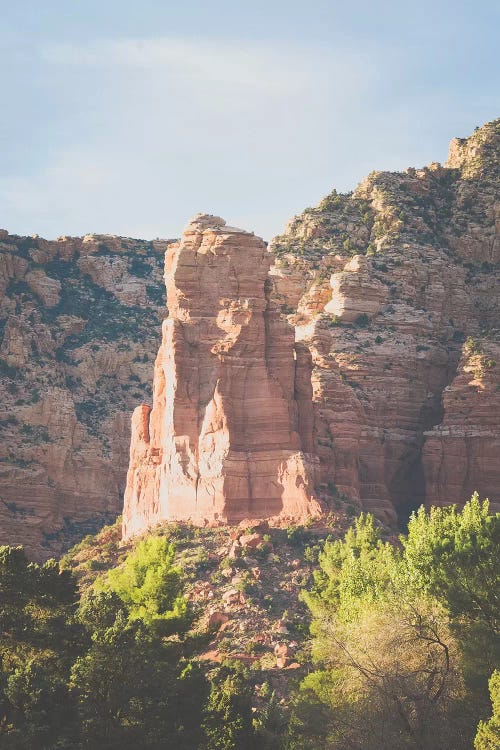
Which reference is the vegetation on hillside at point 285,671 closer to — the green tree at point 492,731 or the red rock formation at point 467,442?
the green tree at point 492,731

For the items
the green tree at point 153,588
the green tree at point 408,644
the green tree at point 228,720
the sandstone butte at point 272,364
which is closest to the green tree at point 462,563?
the green tree at point 408,644

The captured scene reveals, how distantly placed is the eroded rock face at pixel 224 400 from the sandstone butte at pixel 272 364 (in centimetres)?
14

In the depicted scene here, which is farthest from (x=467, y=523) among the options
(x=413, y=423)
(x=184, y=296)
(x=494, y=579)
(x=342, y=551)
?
(x=413, y=423)

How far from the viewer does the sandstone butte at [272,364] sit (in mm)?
110188

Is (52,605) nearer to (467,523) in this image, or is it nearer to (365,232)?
(467,523)

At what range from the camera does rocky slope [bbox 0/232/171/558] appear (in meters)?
137

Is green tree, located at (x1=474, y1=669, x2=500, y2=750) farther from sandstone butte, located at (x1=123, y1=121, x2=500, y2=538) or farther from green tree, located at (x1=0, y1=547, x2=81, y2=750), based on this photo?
sandstone butte, located at (x1=123, y1=121, x2=500, y2=538)

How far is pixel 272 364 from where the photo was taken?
11181cm

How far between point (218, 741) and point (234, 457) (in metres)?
36.2

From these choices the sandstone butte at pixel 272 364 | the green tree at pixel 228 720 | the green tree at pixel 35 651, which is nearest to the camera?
the green tree at pixel 35 651

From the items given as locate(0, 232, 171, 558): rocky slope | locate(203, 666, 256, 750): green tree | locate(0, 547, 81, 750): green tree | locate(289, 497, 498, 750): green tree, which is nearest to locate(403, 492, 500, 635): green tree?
locate(289, 497, 498, 750): green tree

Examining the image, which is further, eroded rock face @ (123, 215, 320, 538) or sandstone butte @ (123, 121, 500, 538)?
sandstone butte @ (123, 121, 500, 538)

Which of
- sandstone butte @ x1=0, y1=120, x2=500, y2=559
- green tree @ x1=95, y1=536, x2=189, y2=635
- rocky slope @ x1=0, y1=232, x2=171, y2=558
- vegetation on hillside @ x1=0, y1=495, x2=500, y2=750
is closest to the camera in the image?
vegetation on hillside @ x1=0, y1=495, x2=500, y2=750

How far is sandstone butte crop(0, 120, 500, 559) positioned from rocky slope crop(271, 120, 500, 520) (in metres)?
0.16
